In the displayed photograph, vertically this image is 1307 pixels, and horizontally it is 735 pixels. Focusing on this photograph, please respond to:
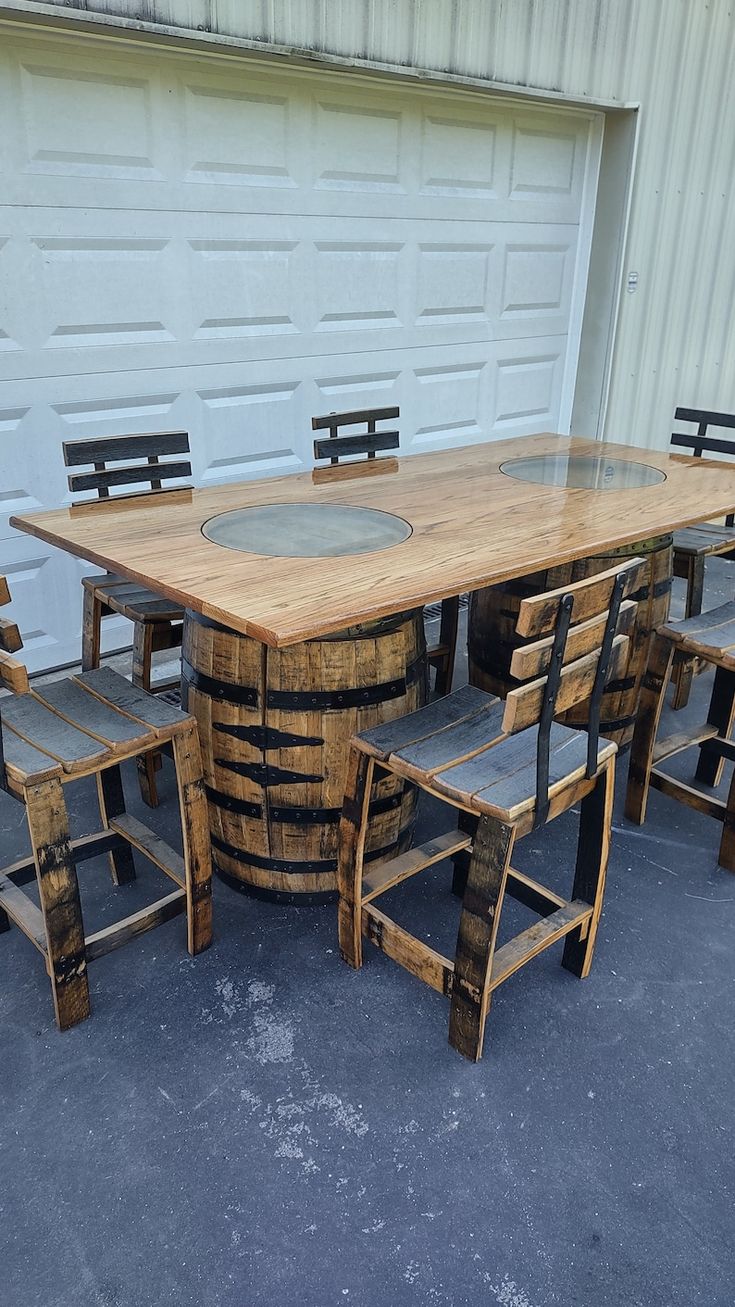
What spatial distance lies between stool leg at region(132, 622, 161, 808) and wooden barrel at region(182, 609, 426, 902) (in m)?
0.41

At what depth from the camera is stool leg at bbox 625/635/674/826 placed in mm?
2613

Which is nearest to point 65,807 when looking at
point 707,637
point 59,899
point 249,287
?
point 59,899

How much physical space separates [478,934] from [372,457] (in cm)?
221

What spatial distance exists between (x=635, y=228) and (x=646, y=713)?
3.77 metres

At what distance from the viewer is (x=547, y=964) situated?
222cm

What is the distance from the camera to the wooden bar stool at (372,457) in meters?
3.24

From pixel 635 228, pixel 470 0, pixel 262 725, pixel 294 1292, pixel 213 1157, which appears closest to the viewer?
pixel 294 1292

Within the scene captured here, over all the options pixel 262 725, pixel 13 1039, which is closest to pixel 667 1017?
pixel 262 725

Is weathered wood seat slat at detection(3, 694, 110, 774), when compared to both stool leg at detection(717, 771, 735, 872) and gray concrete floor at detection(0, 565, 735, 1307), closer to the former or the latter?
gray concrete floor at detection(0, 565, 735, 1307)

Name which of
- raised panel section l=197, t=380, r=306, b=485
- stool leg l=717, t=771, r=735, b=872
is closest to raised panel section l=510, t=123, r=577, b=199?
raised panel section l=197, t=380, r=306, b=485

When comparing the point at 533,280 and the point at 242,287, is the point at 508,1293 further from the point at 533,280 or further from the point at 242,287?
the point at 533,280

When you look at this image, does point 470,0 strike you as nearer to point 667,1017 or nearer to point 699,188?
point 699,188

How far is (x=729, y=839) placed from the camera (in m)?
2.57

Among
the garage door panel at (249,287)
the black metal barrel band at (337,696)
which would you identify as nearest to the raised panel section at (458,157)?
the garage door panel at (249,287)
